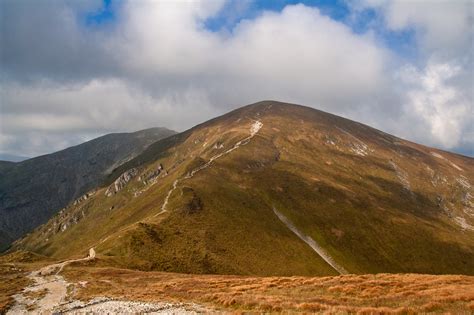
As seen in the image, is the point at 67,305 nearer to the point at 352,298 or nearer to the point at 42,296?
the point at 42,296

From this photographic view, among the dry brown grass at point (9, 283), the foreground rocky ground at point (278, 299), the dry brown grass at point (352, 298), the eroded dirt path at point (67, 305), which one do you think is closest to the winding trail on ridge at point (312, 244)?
the dry brown grass at point (352, 298)

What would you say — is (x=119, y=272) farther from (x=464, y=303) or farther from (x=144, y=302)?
(x=464, y=303)

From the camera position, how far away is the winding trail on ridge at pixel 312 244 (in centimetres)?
13612

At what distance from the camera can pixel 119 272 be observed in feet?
244

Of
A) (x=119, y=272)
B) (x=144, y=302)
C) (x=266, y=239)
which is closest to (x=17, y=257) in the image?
(x=119, y=272)

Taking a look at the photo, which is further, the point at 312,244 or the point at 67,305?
the point at 312,244

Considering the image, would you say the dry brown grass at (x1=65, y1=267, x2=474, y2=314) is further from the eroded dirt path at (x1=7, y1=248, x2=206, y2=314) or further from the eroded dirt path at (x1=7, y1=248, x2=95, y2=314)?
the eroded dirt path at (x1=7, y1=248, x2=95, y2=314)

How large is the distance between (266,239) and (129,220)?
6906 cm

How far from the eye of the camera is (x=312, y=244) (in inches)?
5812

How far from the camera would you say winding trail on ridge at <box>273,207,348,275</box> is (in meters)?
136

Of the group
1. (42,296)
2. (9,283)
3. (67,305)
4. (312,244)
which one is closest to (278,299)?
(67,305)

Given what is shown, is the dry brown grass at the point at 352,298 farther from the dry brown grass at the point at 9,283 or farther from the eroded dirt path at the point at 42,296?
the dry brown grass at the point at 9,283

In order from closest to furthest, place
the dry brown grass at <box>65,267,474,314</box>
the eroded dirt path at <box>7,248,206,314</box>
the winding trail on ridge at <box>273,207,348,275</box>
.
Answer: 1. the dry brown grass at <box>65,267,474,314</box>
2. the eroded dirt path at <box>7,248,206,314</box>
3. the winding trail on ridge at <box>273,207,348,275</box>

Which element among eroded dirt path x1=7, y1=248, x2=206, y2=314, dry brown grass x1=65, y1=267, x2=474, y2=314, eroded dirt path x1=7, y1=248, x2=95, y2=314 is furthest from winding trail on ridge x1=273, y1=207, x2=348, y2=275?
eroded dirt path x1=7, y1=248, x2=206, y2=314
